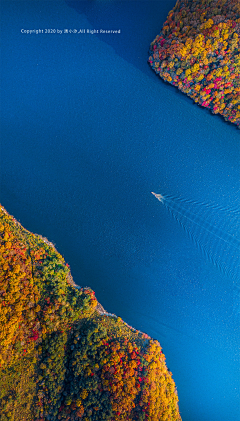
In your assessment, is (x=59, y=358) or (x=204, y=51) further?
(x=204, y=51)

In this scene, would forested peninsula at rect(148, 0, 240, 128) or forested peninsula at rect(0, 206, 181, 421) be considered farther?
forested peninsula at rect(148, 0, 240, 128)

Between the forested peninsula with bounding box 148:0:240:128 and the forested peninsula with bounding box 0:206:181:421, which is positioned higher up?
the forested peninsula with bounding box 148:0:240:128

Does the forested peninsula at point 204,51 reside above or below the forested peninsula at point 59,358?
above

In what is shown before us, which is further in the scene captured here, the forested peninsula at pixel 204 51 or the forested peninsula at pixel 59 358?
the forested peninsula at pixel 204 51

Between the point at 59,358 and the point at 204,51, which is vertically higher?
the point at 204,51
